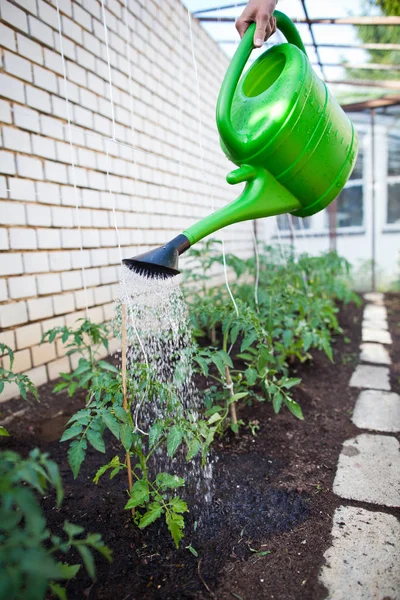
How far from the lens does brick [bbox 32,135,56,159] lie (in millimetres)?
1898

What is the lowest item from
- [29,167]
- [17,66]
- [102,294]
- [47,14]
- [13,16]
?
[102,294]

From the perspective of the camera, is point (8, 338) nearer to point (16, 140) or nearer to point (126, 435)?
point (16, 140)

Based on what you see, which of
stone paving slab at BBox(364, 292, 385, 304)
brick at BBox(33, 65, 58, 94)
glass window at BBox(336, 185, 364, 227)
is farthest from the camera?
glass window at BBox(336, 185, 364, 227)

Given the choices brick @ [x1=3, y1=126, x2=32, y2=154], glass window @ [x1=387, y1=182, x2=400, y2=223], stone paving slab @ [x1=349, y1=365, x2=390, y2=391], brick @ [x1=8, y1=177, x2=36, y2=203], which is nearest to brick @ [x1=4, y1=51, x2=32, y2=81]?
brick @ [x1=3, y1=126, x2=32, y2=154]

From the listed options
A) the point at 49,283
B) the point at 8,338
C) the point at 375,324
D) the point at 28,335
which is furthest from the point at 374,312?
the point at 8,338

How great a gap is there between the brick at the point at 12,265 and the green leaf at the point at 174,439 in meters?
1.19

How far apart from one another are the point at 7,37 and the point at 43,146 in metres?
0.45

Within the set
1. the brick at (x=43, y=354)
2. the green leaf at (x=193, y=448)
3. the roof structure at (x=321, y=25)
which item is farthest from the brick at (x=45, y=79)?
the green leaf at (x=193, y=448)

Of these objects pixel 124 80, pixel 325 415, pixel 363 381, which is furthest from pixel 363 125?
pixel 325 415

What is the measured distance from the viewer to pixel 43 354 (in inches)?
77.4

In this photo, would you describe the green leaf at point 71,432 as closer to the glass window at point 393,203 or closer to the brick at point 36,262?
the brick at point 36,262

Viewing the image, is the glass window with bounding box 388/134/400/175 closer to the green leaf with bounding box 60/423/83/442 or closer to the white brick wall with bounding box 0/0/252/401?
the white brick wall with bounding box 0/0/252/401

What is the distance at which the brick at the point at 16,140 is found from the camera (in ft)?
5.71

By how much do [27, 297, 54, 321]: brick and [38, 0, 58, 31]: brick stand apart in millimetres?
1347
